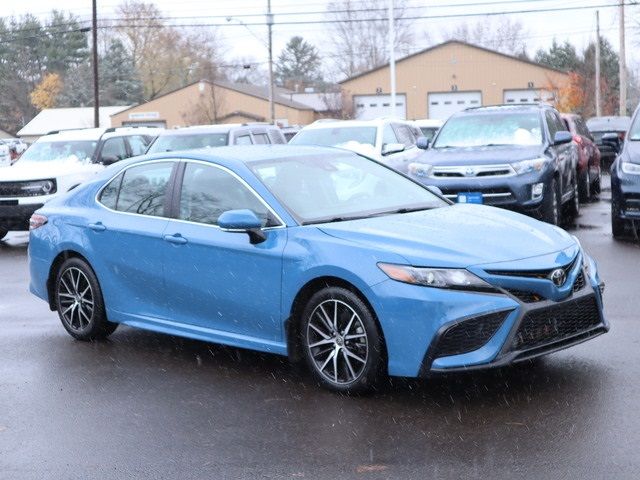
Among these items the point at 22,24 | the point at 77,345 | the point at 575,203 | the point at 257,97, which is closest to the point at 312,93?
the point at 257,97

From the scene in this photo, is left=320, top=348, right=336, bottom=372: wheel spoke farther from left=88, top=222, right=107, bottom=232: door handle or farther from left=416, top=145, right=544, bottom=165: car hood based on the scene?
left=416, top=145, right=544, bottom=165: car hood

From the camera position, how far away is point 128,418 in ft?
19.8

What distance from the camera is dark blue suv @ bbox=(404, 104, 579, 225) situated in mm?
13430

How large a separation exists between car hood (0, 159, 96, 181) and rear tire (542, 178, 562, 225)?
722 cm

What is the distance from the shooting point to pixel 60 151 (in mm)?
18219

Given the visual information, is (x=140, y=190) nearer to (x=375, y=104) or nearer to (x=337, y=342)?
(x=337, y=342)

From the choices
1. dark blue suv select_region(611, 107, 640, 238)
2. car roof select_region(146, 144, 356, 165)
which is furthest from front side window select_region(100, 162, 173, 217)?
dark blue suv select_region(611, 107, 640, 238)

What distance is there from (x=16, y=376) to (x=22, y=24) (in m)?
104

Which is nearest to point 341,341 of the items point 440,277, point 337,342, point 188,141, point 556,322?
point 337,342

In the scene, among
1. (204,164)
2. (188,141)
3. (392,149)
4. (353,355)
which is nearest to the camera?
(353,355)

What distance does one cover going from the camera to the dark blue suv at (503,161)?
1343cm

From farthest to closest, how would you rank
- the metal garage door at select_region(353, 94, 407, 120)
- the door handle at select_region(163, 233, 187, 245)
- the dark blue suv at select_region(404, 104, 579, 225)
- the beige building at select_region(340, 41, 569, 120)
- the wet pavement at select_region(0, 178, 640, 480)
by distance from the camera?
the metal garage door at select_region(353, 94, 407, 120)
the beige building at select_region(340, 41, 569, 120)
the dark blue suv at select_region(404, 104, 579, 225)
the door handle at select_region(163, 233, 187, 245)
the wet pavement at select_region(0, 178, 640, 480)

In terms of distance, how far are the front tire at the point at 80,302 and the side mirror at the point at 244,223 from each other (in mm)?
1760

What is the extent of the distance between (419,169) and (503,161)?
1.10m
